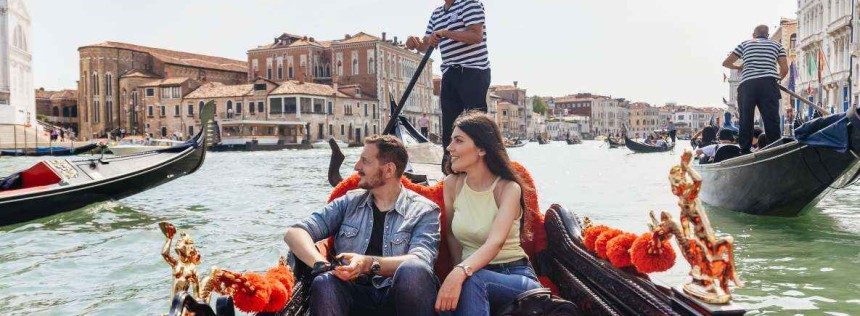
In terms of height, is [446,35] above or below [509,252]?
above

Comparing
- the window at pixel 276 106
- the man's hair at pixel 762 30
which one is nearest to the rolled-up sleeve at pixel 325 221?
the man's hair at pixel 762 30

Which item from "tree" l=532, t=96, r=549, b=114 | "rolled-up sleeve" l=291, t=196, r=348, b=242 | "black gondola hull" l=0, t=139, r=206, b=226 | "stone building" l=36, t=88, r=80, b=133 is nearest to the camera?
"rolled-up sleeve" l=291, t=196, r=348, b=242

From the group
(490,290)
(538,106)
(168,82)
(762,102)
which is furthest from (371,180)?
(538,106)

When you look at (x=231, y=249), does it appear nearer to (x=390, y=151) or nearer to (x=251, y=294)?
(x=390, y=151)

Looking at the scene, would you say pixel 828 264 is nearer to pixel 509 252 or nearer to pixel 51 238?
pixel 509 252

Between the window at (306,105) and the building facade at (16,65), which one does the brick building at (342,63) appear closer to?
the window at (306,105)

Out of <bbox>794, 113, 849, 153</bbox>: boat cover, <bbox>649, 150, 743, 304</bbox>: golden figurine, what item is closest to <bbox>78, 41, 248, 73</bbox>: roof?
<bbox>794, 113, 849, 153</bbox>: boat cover

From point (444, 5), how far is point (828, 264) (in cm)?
226

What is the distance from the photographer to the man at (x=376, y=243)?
149cm

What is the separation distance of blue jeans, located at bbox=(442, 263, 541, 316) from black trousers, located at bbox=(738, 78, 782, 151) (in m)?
3.15

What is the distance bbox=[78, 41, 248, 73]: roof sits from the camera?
37688 mm

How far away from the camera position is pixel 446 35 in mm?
2658

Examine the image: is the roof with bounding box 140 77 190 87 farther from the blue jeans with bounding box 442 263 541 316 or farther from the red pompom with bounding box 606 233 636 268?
the red pompom with bounding box 606 233 636 268

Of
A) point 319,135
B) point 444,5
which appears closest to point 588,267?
point 444,5
